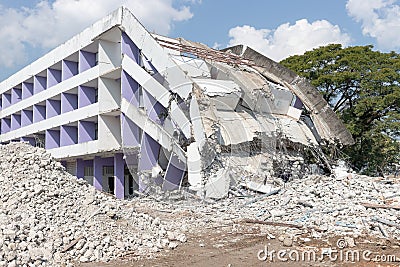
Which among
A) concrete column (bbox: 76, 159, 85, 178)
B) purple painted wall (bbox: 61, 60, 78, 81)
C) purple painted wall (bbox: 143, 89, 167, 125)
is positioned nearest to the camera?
purple painted wall (bbox: 143, 89, 167, 125)

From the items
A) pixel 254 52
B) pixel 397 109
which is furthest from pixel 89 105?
pixel 397 109

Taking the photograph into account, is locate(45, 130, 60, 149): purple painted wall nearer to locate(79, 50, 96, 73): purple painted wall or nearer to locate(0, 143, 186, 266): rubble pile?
locate(79, 50, 96, 73): purple painted wall

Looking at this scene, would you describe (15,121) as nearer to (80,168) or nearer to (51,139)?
(51,139)

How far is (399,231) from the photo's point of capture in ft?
26.5

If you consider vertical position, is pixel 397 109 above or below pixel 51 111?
below

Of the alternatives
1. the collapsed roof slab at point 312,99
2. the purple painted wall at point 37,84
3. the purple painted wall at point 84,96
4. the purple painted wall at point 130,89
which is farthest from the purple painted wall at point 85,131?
the collapsed roof slab at point 312,99

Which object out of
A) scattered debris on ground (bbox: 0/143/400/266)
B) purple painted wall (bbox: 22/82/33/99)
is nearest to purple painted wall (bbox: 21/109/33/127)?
purple painted wall (bbox: 22/82/33/99)

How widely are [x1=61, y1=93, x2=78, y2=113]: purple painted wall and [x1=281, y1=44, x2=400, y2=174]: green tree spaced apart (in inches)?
504

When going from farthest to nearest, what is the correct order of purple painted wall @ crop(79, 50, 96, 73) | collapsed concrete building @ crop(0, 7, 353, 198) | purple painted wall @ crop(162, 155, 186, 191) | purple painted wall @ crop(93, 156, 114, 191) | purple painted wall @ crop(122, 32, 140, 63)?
1. purple painted wall @ crop(79, 50, 96, 73)
2. purple painted wall @ crop(93, 156, 114, 191)
3. purple painted wall @ crop(122, 32, 140, 63)
4. purple painted wall @ crop(162, 155, 186, 191)
5. collapsed concrete building @ crop(0, 7, 353, 198)

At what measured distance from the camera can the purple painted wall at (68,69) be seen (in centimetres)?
2236

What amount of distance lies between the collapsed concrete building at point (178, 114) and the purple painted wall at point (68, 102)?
58 mm

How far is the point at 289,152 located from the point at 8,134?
22431 mm

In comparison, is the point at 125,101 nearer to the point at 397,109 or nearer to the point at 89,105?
the point at 89,105

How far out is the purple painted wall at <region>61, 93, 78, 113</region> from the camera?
2242 cm
